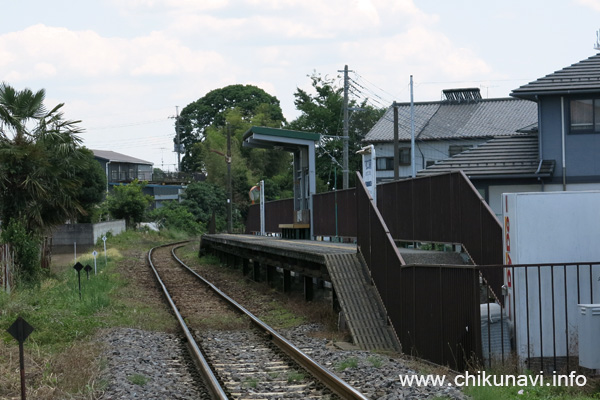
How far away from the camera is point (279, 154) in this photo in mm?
83688

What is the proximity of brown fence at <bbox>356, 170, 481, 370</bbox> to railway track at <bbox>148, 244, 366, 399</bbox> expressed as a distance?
1.61m

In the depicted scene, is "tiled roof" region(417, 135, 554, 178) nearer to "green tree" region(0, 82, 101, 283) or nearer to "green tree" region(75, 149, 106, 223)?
"green tree" region(0, 82, 101, 283)

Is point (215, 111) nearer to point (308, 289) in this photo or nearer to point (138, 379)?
point (308, 289)

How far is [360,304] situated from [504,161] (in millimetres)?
11724

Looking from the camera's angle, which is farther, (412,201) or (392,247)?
(412,201)

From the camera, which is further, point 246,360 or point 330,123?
point 330,123

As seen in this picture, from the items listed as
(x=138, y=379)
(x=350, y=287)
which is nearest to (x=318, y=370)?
(x=138, y=379)

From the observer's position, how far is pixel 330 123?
74.6m

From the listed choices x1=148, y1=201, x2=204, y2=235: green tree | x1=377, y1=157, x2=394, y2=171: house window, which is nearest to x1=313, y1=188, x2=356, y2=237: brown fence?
x1=377, y1=157, x2=394, y2=171: house window

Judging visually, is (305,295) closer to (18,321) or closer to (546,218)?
(546,218)

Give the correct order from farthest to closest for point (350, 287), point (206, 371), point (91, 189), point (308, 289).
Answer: point (91, 189) < point (308, 289) < point (350, 287) < point (206, 371)

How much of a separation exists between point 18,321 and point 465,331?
512cm

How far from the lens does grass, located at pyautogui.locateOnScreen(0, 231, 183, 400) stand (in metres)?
9.23

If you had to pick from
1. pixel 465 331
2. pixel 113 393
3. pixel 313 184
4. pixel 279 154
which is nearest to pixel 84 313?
pixel 113 393
